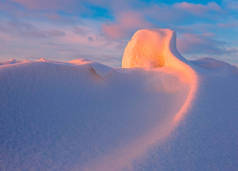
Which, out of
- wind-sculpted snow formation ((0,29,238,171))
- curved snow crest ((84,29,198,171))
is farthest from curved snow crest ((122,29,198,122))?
wind-sculpted snow formation ((0,29,238,171))

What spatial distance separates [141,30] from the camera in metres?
11.3

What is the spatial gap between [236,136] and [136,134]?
2448 millimetres

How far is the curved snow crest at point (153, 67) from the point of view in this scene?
483 centimetres

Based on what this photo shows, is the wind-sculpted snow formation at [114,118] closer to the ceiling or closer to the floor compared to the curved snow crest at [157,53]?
closer to the floor

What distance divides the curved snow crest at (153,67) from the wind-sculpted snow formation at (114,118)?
34mm

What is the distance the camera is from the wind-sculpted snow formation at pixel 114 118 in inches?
187

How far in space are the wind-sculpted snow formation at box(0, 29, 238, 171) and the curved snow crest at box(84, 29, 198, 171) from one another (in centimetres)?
3

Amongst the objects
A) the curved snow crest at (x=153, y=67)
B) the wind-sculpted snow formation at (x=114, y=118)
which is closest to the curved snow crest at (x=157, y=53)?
the curved snow crest at (x=153, y=67)

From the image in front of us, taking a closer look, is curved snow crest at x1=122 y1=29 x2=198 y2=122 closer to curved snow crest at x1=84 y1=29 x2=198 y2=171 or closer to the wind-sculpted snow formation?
curved snow crest at x1=84 y1=29 x2=198 y2=171

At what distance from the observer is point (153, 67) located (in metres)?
9.55

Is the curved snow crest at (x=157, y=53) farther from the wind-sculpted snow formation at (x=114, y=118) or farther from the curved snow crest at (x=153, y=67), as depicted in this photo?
the wind-sculpted snow formation at (x=114, y=118)

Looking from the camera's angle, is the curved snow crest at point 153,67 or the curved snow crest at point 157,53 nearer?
the curved snow crest at point 153,67

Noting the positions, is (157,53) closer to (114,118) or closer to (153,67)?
(153,67)

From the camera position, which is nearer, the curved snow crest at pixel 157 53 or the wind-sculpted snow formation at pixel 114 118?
the wind-sculpted snow formation at pixel 114 118
